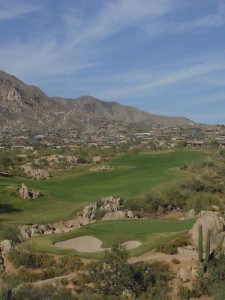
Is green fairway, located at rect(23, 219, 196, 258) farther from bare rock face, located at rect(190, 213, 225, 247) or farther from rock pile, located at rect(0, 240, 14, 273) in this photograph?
bare rock face, located at rect(190, 213, 225, 247)

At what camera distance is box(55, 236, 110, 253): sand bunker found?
23.0m

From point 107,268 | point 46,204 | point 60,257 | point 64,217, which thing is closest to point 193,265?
point 107,268

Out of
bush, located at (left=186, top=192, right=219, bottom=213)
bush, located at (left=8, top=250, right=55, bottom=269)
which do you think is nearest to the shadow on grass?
bush, located at (left=186, top=192, right=219, bottom=213)

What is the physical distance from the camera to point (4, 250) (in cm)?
2241

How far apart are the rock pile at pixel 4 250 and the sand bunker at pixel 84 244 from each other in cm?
212

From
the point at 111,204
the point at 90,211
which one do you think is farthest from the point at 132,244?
the point at 111,204

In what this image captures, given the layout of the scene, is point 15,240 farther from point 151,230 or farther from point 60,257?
point 151,230

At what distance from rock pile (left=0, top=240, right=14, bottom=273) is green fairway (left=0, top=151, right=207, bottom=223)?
13023mm

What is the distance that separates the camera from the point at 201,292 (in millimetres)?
18000

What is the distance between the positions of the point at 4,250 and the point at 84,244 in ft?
12.0

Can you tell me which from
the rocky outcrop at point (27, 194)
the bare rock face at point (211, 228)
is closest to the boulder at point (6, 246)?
the bare rock face at point (211, 228)

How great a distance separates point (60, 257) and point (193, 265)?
18.6 feet

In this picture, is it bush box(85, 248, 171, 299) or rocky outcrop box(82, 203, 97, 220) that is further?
rocky outcrop box(82, 203, 97, 220)

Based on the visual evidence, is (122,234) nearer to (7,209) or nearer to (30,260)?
(30,260)
